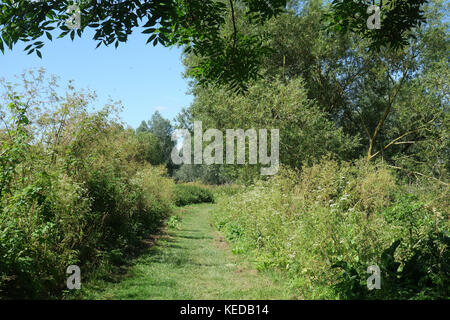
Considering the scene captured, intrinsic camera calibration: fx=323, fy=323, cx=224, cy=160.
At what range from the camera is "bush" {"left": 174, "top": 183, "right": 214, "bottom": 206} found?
2623 cm

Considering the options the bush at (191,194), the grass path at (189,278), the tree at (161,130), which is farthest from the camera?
the tree at (161,130)

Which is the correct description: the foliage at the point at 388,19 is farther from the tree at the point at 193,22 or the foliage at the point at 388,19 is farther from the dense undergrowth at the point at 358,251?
the dense undergrowth at the point at 358,251

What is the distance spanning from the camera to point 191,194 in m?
29.9

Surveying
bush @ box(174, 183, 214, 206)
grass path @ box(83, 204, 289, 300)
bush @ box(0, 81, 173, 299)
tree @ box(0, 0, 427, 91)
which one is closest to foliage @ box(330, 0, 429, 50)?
tree @ box(0, 0, 427, 91)

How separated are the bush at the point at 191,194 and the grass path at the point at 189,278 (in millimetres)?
15732

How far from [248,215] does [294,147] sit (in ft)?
20.8

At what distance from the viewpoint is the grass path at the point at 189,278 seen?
18.7ft

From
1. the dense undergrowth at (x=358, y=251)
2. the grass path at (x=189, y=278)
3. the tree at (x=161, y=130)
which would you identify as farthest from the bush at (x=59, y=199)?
the tree at (x=161, y=130)

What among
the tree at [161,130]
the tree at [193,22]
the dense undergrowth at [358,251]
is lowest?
the dense undergrowth at [358,251]

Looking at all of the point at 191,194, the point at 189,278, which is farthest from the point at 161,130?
the point at 189,278

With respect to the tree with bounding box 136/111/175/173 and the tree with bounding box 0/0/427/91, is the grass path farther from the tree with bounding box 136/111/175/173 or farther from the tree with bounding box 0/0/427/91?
the tree with bounding box 136/111/175/173

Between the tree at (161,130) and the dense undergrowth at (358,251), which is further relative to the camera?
the tree at (161,130)

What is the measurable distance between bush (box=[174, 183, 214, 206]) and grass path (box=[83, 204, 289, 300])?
1573cm
